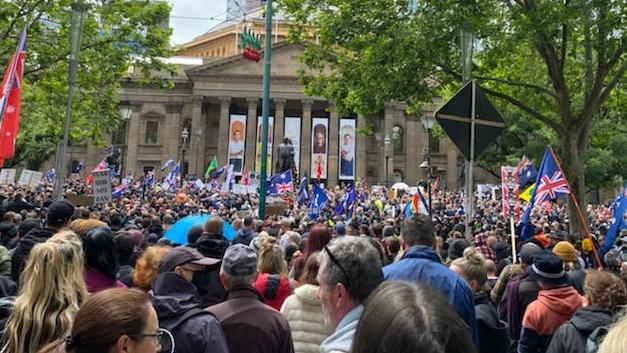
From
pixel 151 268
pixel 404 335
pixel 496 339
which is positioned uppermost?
pixel 404 335

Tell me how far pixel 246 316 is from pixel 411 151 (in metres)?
60.8

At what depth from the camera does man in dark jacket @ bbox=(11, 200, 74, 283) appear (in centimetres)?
504

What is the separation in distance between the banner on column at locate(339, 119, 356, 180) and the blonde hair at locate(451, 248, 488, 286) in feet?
168

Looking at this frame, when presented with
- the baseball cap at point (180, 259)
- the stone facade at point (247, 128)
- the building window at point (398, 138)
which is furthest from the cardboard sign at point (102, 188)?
the building window at point (398, 138)

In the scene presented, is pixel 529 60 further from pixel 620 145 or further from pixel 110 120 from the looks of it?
pixel 620 145

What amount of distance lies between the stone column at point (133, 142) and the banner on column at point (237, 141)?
12.8 m

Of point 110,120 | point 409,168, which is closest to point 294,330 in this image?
A: point 110,120

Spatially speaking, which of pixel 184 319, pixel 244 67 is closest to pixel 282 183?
pixel 184 319

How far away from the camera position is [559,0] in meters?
12.2

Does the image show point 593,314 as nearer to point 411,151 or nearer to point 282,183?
point 282,183

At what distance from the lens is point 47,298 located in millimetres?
2697

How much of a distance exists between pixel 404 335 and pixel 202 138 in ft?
207

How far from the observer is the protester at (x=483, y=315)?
13.7 feet

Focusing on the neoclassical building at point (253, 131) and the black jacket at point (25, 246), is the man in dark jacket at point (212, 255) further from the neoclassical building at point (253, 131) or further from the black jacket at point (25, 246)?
the neoclassical building at point (253, 131)
